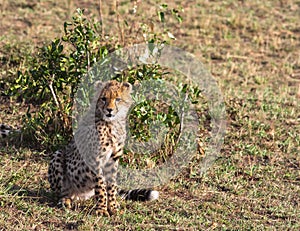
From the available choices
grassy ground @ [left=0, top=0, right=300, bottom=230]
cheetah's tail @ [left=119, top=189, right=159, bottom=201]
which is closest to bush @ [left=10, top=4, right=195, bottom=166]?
grassy ground @ [left=0, top=0, right=300, bottom=230]

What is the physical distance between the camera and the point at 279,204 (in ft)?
19.5

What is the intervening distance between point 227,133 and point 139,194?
1962 mm

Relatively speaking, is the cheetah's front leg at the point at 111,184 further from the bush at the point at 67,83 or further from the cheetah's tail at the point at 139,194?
the bush at the point at 67,83

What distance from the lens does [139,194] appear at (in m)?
5.75

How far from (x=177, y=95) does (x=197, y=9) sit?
4.31 meters

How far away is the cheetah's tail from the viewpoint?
5703mm

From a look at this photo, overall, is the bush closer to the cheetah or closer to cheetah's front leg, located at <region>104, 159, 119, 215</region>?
the cheetah

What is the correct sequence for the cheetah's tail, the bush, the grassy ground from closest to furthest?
1. the grassy ground
2. the cheetah's tail
3. the bush

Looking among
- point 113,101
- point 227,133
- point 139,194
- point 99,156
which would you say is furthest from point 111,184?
point 227,133

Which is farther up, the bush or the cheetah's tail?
the bush

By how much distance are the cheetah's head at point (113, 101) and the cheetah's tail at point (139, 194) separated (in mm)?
665

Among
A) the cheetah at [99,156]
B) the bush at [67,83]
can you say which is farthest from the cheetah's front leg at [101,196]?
the bush at [67,83]

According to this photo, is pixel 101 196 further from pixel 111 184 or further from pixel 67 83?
pixel 67 83

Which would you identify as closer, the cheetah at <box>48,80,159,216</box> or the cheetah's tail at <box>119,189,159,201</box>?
the cheetah at <box>48,80,159,216</box>
